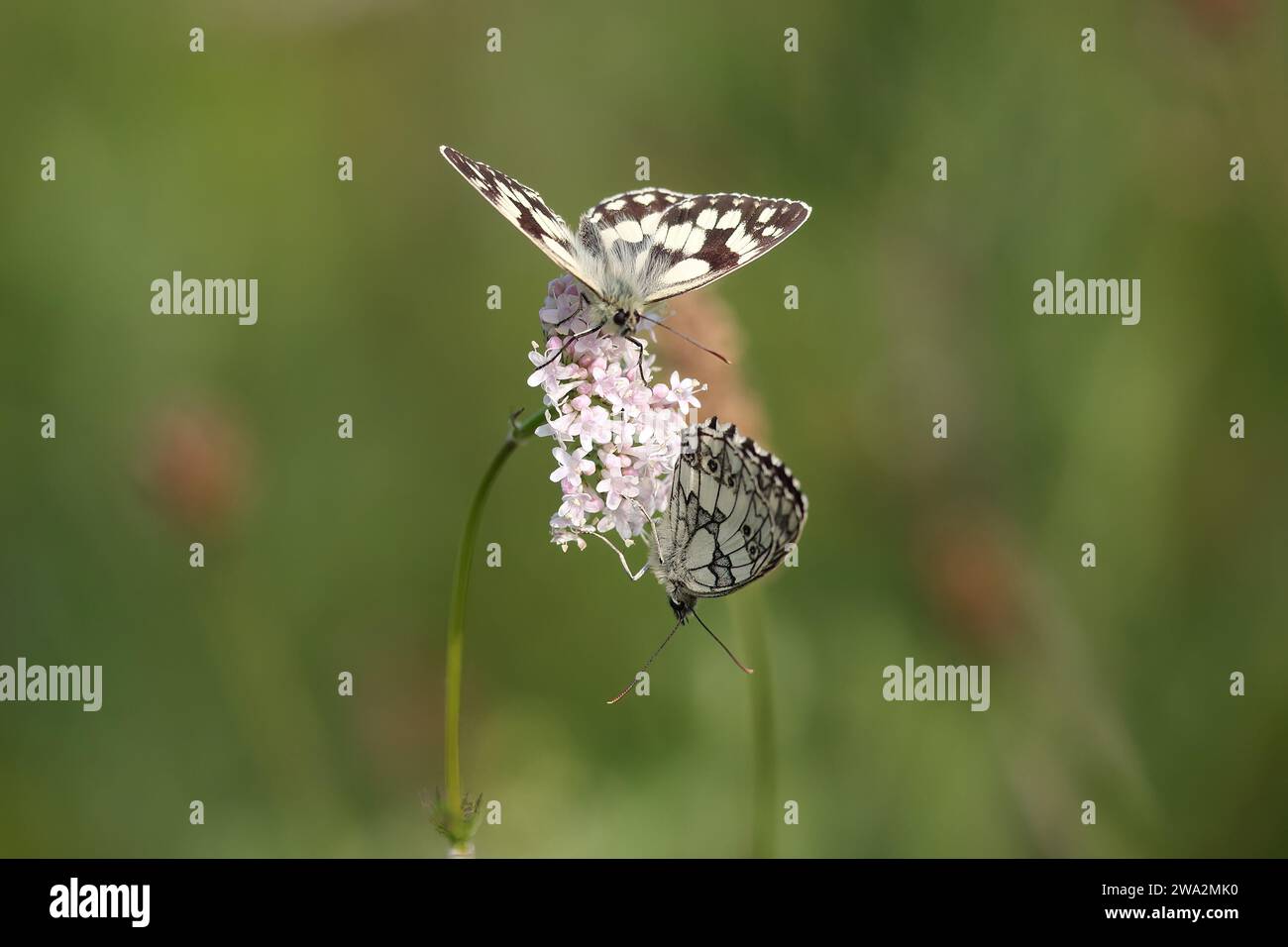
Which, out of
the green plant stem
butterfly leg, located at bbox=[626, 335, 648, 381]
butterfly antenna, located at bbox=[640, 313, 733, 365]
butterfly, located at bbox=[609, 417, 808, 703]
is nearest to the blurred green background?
butterfly antenna, located at bbox=[640, 313, 733, 365]

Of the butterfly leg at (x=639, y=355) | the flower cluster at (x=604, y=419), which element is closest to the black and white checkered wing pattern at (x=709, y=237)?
the butterfly leg at (x=639, y=355)

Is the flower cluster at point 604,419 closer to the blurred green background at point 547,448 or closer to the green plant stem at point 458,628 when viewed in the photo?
the green plant stem at point 458,628

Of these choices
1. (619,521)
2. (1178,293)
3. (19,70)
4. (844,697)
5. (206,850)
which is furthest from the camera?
(19,70)

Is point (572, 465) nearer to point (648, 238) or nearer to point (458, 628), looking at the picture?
point (458, 628)

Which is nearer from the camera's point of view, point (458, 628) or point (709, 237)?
point (458, 628)

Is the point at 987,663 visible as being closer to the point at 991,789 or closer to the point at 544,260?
the point at 991,789

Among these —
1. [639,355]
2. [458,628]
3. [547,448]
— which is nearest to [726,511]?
[639,355]

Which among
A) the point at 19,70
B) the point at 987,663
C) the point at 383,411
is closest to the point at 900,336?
the point at 987,663
